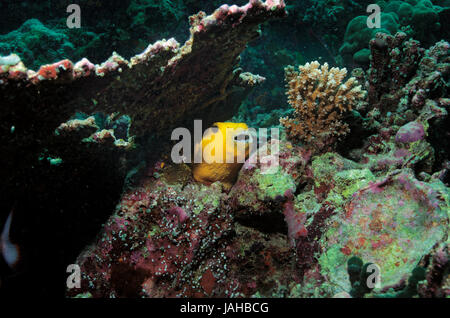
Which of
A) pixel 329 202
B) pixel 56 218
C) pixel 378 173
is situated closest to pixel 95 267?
pixel 56 218

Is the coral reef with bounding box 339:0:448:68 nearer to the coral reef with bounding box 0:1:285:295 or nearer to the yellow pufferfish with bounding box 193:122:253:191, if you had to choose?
the yellow pufferfish with bounding box 193:122:253:191

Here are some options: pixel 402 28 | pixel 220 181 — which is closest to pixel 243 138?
pixel 220 181

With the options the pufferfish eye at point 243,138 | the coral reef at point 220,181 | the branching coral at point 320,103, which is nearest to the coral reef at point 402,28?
the coral reef at point 220,181

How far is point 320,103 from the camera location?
3.15 metres

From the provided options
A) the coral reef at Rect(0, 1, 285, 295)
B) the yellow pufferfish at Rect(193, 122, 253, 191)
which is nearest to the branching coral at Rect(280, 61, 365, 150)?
the yellow pufferfish at Rect(193, 122, 253, 191)

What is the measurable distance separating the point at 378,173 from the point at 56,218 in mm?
3733

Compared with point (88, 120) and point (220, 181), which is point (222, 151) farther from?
point (88, 120)

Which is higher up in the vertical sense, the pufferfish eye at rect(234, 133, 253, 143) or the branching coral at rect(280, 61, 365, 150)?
the branching coral at rect(280, 61, 365, 150)

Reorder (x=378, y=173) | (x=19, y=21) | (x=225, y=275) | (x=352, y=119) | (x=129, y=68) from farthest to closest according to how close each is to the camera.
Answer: (x=19, y=21) < (x=352, y=119) < (x=378, y=173) < (x=225, y=275) < (x=129, y=68)

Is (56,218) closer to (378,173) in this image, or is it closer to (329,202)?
(329,202)

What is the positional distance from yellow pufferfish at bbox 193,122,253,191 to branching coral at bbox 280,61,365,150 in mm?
657

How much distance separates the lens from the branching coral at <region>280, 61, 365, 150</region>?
305 cm

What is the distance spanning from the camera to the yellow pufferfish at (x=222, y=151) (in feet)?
9.66
